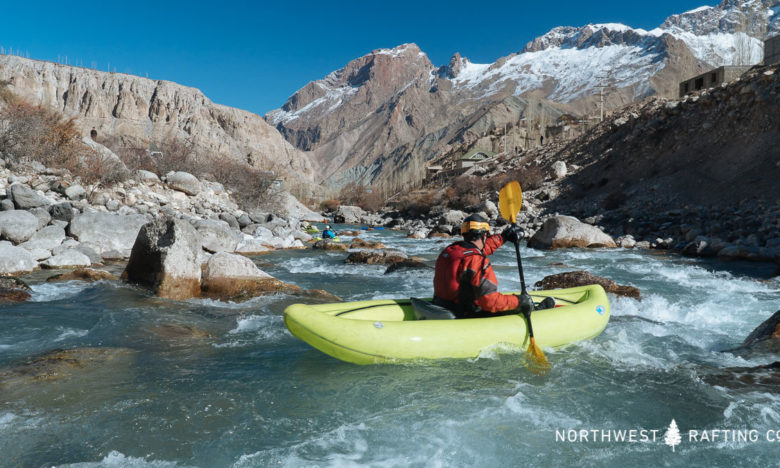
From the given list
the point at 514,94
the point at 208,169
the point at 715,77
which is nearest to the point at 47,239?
the point at 208,169

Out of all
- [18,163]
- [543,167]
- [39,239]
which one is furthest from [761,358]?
[543,167]

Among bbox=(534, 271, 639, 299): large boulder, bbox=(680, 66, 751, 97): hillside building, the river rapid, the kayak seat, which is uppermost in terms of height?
bbox=(680, 66, 751, 97): hillside building

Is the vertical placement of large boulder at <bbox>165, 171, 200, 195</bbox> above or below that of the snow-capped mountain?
below

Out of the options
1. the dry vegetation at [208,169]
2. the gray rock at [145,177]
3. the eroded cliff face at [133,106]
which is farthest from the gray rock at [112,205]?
the eroded cliff face at [133,106]

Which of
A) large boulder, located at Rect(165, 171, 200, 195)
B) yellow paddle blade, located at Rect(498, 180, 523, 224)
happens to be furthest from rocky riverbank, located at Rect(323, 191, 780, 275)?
large boulder, located at Rect(165, 171, 200, 195)

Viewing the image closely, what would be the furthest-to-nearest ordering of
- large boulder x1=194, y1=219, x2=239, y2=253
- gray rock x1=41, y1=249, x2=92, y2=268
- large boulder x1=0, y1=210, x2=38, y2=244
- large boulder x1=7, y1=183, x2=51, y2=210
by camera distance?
large boulder x1=194, y1=219, x2=239, y2=253 < large boulder x1=7, y1=183, x2=51, y2=210 < large boulder x1=0, y1=210, x2=38, y2=244 < gray rock x1=41, y1=249, x2=92, y2=268

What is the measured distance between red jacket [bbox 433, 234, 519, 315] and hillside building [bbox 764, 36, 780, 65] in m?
25.7

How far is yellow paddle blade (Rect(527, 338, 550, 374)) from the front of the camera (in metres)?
4.00

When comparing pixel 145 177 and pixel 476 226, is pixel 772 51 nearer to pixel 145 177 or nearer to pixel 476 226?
pixel 476 226

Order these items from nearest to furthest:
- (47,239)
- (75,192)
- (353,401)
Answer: (353,401), (47,239), (75,192)

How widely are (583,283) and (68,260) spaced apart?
8629 mm

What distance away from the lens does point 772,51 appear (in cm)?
2217

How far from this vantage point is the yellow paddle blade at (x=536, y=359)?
4.00m

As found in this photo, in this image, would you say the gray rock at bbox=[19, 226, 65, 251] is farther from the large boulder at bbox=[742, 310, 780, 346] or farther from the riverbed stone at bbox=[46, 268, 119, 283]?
the large boulder at bbox=[742, 310, 780, 346]
